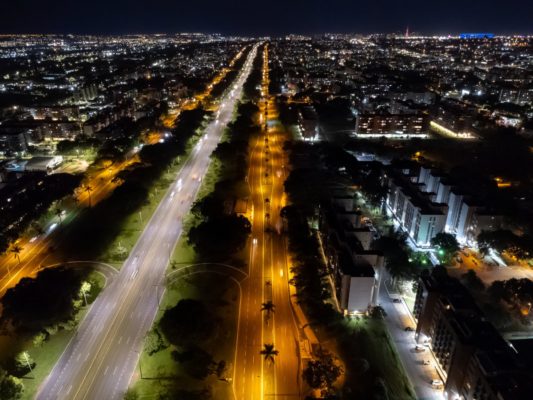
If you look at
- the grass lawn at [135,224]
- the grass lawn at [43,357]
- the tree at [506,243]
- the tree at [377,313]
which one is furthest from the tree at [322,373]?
the tree at [506,243]

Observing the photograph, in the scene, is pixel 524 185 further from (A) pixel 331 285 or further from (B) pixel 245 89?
(B) pixel 245 89

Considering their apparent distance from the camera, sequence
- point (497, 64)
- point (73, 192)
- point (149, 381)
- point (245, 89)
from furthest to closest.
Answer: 1. point (497, 64)
2. point (245, 89)
3. point (73, 192)
4. point (149, 381)

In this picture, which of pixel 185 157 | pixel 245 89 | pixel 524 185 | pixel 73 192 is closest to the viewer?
pixel 73 192

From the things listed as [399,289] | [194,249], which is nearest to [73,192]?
[194,249]

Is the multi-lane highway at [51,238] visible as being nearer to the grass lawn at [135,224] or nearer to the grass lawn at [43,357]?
the grass lawn at [135,224]

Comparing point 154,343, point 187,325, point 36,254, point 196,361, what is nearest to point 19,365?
point 154,343

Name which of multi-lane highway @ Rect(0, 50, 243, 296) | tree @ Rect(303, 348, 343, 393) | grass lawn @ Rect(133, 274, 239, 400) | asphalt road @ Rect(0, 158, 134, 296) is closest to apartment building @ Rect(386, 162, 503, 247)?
grass lawn @ Rect(133, 274, 239, 400)

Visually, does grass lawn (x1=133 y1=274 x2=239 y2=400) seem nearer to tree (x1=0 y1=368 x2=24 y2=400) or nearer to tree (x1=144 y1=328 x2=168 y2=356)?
tree (x1=144 y1=328 x2=168 y2=356)
